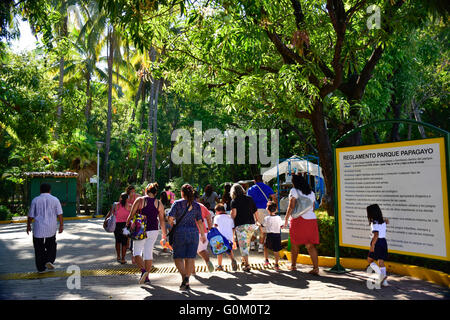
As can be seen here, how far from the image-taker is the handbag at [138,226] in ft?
22.2

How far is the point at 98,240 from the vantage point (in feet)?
43.0

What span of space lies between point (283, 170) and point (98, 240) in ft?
44.4

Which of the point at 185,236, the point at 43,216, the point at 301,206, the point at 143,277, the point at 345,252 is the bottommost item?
the point at 143,277

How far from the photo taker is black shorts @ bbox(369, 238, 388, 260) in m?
6.15

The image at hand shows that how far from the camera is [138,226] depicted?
6812mm

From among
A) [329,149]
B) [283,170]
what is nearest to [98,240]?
[329,149]

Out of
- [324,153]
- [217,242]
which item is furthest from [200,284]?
[324,153]

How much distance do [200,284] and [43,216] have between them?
349cm

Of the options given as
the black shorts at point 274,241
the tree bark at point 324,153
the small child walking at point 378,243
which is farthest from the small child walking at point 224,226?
the small child walking at point 378,243

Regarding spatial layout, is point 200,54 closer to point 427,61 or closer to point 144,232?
point 144,232

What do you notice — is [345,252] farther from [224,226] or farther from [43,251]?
[43,251]

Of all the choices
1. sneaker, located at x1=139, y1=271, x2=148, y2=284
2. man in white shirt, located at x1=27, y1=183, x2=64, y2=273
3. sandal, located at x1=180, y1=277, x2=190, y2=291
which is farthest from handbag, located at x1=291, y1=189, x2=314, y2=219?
man in white shirt, located at x1=27, y1=183, x2=64, y2=273

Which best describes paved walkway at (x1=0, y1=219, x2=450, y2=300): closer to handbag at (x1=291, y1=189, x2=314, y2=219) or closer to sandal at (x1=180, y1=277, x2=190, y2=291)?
sandal at (x1=180, y1=277, x2=190, y2=291)

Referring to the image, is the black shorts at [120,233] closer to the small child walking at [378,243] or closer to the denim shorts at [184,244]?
the denim shorts at [184,244]
